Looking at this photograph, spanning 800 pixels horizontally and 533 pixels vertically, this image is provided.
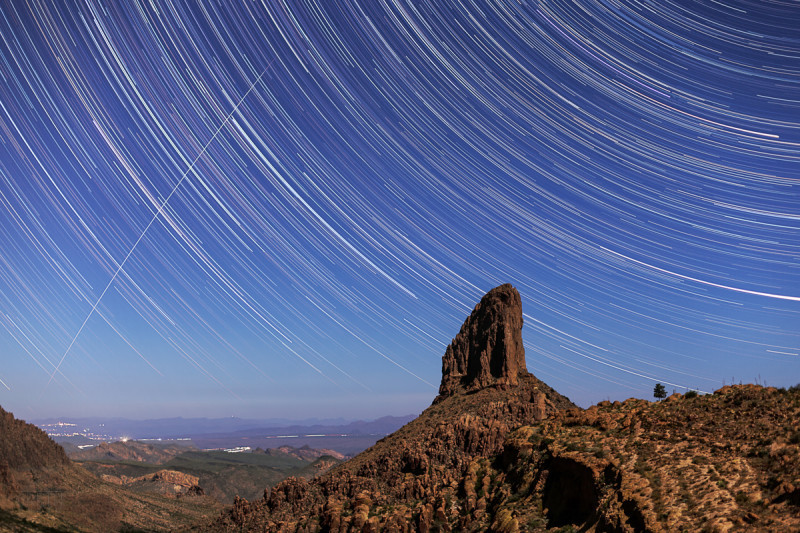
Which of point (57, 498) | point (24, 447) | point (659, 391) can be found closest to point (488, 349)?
point (659, 391)

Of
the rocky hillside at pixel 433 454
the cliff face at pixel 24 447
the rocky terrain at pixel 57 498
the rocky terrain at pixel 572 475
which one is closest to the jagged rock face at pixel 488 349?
the rocky hillside at pixel 433 454

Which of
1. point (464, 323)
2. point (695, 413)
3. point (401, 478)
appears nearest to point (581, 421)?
point (695, 413)

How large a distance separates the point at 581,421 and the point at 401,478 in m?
26.8

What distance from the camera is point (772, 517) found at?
2681cm

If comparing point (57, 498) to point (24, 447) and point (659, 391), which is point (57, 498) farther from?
point (659, 391)

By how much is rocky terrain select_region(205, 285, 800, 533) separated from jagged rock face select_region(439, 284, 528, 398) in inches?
307

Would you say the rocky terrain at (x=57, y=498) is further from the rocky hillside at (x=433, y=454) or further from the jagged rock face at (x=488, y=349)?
the jagged rock face at (x=488, y=349)

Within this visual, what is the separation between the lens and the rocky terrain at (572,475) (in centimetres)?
3064

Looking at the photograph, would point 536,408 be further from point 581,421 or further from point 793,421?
point 793,421

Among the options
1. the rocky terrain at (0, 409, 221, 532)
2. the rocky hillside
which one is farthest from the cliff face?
the rocky hillside

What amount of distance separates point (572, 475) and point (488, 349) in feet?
194

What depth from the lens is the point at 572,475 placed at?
135 feet

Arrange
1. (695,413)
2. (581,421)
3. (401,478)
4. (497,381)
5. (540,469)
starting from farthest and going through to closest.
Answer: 1. (497,381)
2. (401,478)
3. (581,421)
4. (540,469)
5. (695,413)

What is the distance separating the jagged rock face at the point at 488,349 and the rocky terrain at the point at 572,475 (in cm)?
780
